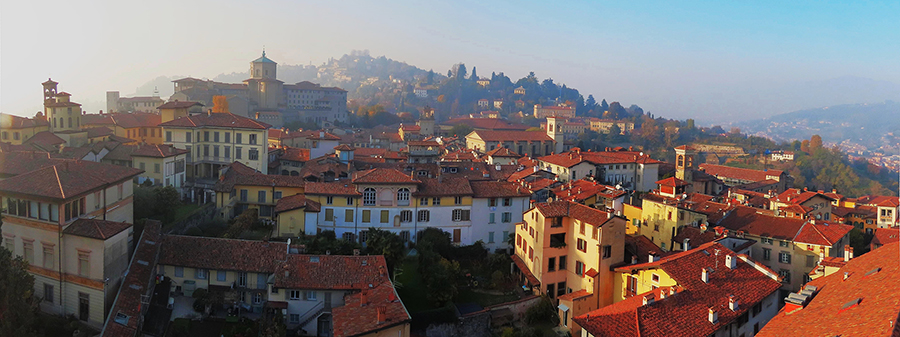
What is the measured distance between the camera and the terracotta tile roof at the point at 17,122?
3600cm

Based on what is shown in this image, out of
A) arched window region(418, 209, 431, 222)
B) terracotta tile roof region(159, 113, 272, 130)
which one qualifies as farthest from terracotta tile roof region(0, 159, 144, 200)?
terracotta tile roof region(159, 113, 272, 130)

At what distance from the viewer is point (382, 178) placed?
29.4 metres

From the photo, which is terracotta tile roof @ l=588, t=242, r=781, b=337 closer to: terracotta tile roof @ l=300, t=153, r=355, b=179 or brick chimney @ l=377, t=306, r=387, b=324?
brick chimney @ l=377, t=306, r=387, b=324

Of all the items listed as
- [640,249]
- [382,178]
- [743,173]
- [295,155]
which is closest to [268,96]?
[295,155]

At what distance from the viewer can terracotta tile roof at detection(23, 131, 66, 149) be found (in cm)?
3434

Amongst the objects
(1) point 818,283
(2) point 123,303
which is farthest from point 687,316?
(2) point 123,303

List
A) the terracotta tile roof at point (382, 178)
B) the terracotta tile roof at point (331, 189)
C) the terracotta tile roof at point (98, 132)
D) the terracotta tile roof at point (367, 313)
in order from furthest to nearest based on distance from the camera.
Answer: the terracotta tile roof at point (98, 132) → the terracotta tile roof at point (382, 178) → the terracotta tile roof at point (331, 189) → the terracotta tile roof at point (367, 313)

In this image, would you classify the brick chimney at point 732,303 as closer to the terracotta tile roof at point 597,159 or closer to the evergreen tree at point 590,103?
the terracotta tile roof at point 597,159

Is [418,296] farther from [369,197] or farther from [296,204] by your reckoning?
[296,204]

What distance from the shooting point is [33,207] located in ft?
65.6

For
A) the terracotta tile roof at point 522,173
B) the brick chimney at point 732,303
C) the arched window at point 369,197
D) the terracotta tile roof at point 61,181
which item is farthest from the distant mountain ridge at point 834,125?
the terracotta tile roof at point 61,181

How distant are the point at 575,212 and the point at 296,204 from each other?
479 inches

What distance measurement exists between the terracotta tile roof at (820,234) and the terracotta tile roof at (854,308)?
8985mm

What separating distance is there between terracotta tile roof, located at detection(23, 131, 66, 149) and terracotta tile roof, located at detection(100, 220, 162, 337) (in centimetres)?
1582
